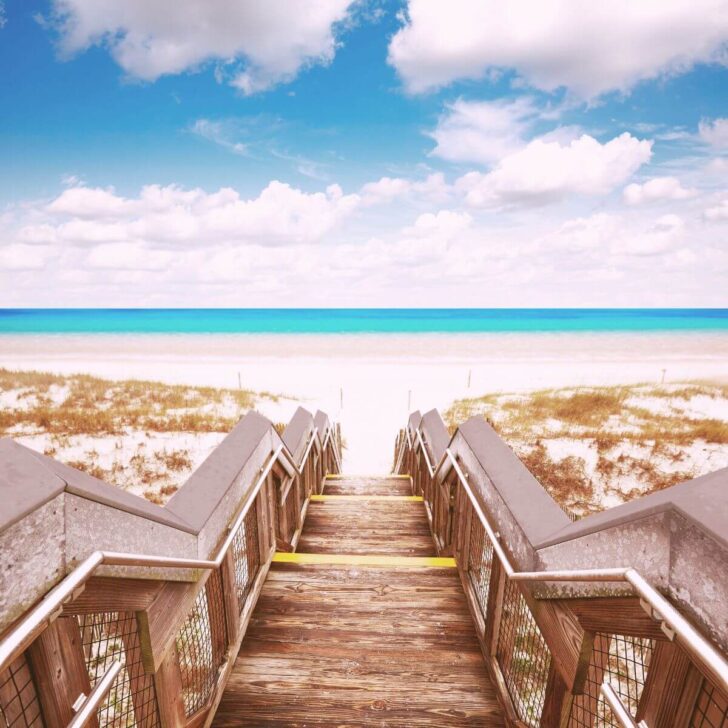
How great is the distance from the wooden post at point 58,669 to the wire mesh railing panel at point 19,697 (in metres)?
0.02

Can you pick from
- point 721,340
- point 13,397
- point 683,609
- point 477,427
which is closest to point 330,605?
point 477,427

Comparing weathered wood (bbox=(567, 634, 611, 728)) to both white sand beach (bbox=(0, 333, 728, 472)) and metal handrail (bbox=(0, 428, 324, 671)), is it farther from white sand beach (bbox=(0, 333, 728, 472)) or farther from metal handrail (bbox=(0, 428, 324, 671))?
white sand beach (bbox=(0, 333, 728, 472))

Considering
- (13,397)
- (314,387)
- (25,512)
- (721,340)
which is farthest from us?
(721,340)

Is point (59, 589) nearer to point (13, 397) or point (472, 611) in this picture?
point (472, 611)

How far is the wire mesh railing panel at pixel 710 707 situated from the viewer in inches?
44.2

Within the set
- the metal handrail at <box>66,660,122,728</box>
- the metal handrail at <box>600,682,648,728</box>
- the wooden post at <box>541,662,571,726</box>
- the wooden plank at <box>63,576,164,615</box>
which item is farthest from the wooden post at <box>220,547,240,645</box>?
the metal handrail at <box>600,682,648,728</box>

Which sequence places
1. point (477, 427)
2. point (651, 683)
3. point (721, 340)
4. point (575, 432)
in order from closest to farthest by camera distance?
point (651, 683)
point (477, 427)
point (575, 432)
point (721, 340)

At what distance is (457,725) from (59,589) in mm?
2186

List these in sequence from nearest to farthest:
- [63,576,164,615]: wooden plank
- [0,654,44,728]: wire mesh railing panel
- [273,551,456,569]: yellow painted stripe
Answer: [0,654,44,728]: wire mesh railing panel < [63,576,164,615]: wooden plank < [273,551,456,569]: yellow painted stripe

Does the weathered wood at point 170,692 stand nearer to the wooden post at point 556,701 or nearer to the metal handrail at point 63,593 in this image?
the metal handrail at point 63,593

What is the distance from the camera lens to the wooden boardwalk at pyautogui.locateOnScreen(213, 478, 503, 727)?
231 cm

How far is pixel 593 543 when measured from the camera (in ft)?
4.95

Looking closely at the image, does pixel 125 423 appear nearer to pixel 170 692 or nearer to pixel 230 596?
pixel 230 596

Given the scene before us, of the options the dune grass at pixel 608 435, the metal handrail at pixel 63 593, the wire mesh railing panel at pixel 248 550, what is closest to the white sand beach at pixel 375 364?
the dune grass at pixel 608 435
